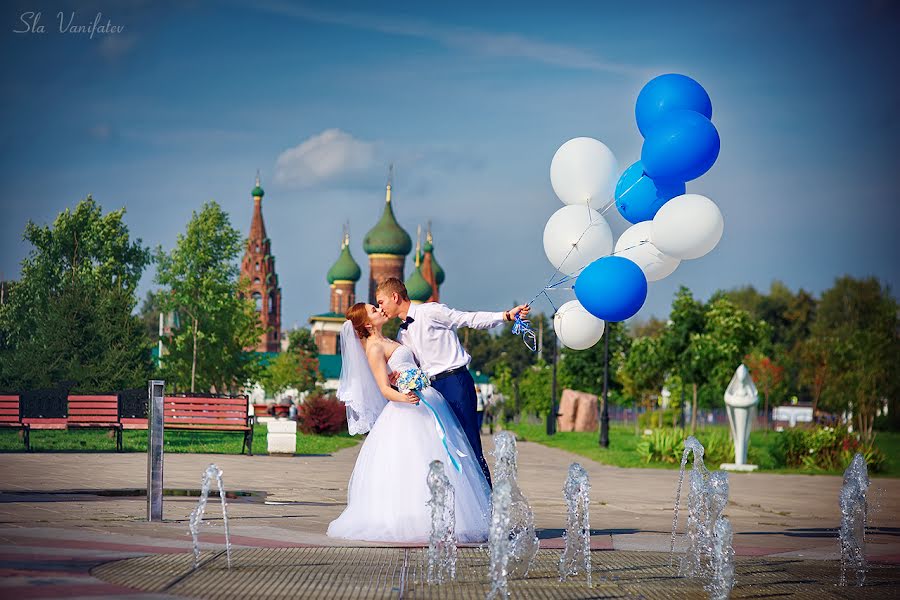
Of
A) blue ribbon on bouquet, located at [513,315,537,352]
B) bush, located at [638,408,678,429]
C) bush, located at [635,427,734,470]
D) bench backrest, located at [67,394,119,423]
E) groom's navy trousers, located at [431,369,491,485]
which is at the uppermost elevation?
blue ribbon on bouquet, located at [513,315,537,352]

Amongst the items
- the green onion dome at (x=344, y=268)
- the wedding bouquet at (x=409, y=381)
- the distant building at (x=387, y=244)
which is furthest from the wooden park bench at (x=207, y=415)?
the green onion dome at (x=344, y=268)

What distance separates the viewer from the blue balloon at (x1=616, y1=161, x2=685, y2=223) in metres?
9.80

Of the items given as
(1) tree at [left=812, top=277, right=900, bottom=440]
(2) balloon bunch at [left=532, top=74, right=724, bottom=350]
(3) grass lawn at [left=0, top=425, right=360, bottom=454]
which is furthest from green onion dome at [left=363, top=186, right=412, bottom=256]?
(2) balloon bunch at [left=532, top=74, right=724, bottom=350]

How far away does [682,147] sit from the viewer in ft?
30.0

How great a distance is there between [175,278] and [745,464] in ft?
98.1

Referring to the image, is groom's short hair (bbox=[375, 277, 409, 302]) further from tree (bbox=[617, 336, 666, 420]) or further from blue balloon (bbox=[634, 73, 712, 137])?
tree (bbox=[617, 336, 666, 420])

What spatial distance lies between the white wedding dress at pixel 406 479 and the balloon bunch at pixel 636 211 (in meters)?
1.41

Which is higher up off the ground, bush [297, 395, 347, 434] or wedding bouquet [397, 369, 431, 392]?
wedding bouquet [397, 369, 431, 392]

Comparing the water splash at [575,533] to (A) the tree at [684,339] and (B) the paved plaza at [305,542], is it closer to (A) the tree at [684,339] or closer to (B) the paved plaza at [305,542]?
(B) the paved plaza at [305,542]

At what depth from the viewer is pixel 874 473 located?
2288 centimetres

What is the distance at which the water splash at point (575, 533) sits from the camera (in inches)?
304

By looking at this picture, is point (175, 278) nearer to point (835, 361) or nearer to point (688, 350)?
point (688, 350)

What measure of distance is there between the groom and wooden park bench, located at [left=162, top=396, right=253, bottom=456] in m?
12.3

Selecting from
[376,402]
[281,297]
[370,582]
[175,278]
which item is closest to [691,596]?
[370,582]
